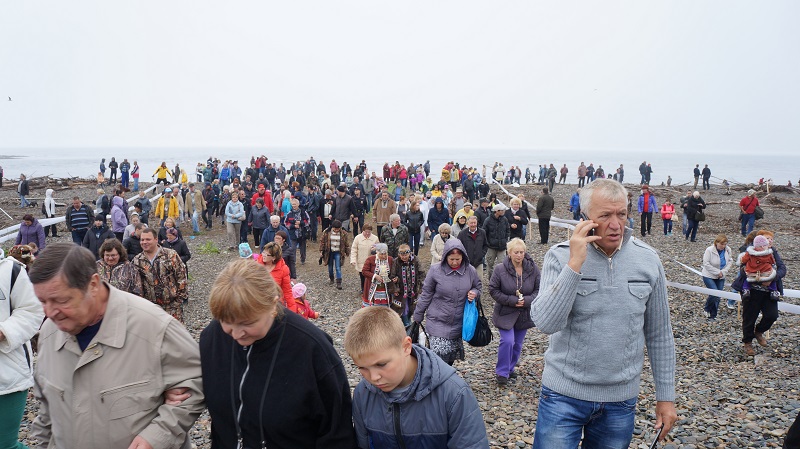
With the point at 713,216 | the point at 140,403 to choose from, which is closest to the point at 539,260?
the point at 140,403

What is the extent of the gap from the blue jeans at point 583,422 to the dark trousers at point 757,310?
690 centimetres

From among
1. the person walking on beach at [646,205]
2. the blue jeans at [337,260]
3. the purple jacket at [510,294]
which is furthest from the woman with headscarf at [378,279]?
the person walking on beach at [646,205]

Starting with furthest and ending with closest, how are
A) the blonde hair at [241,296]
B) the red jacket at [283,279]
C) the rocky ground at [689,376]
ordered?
1. the red jacket at [283,279]
2. the rocky ground at [689,376]
3. the blonde hair at [241,296]

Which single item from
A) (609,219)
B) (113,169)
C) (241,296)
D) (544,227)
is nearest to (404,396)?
(241,296)

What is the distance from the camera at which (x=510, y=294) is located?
6.80m

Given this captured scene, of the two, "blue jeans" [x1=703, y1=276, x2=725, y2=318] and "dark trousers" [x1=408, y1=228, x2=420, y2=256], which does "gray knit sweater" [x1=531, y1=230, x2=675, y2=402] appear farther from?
"dark trousers" [x1=408, y1=228, x2=420, y2=256]

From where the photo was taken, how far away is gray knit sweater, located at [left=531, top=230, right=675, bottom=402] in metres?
2.79

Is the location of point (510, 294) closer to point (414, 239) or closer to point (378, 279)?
point (378, 279)

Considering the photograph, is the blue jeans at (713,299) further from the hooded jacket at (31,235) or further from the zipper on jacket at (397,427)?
the hooded jacket at (31,235)

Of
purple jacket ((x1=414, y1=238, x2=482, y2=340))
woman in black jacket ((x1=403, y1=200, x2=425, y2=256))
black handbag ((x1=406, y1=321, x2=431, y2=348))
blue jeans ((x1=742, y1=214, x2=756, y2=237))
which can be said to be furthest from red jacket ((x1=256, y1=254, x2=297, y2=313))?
blue jeans ((x1=742, y1=214, x2=756, y2=237))

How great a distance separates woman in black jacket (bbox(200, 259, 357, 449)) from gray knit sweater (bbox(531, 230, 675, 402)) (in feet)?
3.80

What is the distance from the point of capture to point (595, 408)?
9.39 feet

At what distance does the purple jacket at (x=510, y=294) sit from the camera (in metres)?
6.75

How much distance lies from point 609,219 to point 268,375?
6.15 ft
